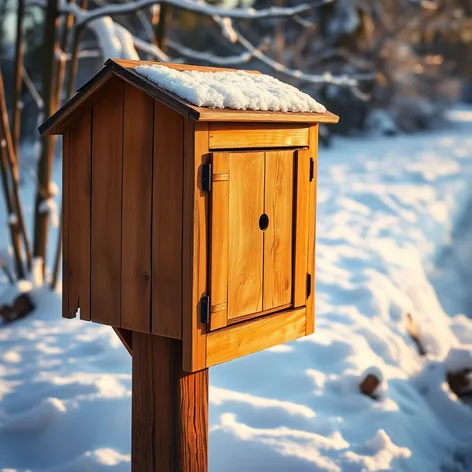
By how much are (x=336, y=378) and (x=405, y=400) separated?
43 cm

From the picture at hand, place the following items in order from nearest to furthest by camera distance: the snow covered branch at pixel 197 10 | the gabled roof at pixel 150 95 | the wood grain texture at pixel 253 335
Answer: the gabled roof at pixel 150 95 → the wood grain texture at pixel 253 335 → the snow covered branch at pixel 197 10

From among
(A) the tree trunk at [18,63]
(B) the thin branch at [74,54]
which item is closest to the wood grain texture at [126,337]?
(B) the thin branch at [74,54]

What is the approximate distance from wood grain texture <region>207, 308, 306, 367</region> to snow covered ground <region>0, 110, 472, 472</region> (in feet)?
2.59

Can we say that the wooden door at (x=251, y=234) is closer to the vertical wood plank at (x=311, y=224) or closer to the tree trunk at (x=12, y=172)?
the vertical wood plank at (x=311, y=224)

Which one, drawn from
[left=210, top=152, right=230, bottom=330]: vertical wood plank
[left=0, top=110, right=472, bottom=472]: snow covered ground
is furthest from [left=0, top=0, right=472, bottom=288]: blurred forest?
[left=210, top=152, right=230, bottom=330]: vertical wood plank

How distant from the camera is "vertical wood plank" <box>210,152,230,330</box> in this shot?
253 centimetres

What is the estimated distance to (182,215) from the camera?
2514mm

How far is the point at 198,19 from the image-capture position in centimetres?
1838

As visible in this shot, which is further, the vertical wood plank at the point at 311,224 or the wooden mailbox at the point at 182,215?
the vertical wood plank at the point at 311,224

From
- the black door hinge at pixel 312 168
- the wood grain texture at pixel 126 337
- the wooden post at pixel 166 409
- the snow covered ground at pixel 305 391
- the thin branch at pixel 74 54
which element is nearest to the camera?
the wooden post at pixel 166 409

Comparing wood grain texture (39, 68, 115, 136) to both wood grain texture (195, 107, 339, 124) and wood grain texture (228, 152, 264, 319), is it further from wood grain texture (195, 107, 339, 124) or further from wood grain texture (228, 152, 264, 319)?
wood grain texture (228, 152, 264, 319)

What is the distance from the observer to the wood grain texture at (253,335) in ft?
8.59

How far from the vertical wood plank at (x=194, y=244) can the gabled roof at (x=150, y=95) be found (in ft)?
0.22

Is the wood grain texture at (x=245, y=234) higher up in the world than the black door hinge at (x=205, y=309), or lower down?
higher up
